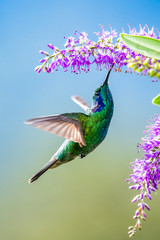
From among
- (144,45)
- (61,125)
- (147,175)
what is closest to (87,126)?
(61,125)

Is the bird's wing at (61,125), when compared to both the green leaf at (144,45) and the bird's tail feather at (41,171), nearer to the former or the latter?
the bird's tail feather at (41,171)

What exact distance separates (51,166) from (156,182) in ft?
3.24

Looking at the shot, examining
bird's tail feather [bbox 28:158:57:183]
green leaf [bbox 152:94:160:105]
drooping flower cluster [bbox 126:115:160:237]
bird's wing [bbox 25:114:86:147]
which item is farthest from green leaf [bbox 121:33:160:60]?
bird's tail feather [bbox 28:158:57:183]

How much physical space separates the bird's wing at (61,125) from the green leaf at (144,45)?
2.22 feet

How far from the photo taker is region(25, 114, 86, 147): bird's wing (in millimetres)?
2039

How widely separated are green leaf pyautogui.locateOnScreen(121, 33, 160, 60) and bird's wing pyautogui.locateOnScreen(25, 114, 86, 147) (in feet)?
2.22

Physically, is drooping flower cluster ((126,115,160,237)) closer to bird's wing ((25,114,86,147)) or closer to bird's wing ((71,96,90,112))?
bird's wing ((25,114,86,147))

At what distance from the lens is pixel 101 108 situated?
2.57m

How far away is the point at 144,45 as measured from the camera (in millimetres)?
1665

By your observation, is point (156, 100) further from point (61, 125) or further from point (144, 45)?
point (61, 125)

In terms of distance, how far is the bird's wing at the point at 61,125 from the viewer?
2.04 meters

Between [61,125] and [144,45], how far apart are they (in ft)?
2.65

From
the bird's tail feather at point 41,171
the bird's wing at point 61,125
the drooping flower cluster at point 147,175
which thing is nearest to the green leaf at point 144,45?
the drooping flower cluster at point 147,175

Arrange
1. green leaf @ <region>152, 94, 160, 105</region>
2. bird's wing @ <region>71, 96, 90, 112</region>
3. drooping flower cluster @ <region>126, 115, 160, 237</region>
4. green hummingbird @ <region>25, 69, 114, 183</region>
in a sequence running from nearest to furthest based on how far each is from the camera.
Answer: green leaf @ <region>152, 94, 160, 105</region>, drooping flower cluster @ <region>126, 115, 160, 237</region>, green hummingbird @ <region>25, 69, 114, 183</region>, bird's wing @ <region>71, 96, 90, 112</region>
